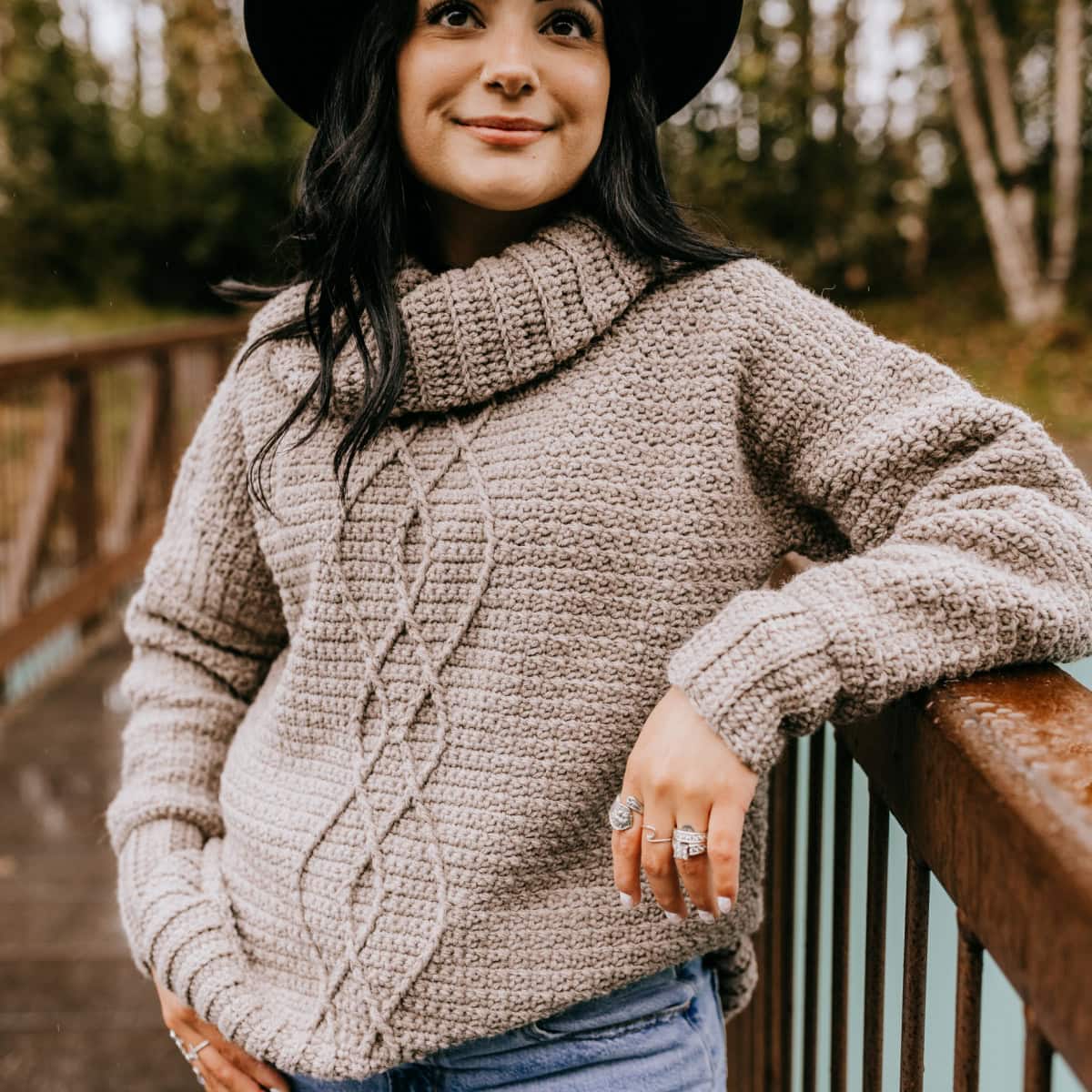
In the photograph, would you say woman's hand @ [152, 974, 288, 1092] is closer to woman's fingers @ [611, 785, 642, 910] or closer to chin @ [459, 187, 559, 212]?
woman's fingers @ [611, 785, 642, 910]

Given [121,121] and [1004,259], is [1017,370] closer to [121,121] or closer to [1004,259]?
[1004,259]

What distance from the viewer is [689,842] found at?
1.03 meters

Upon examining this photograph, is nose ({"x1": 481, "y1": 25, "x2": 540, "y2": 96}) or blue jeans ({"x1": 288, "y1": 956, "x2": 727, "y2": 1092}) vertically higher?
nose ({"x1": 481, "y1": 25, "x2": 540, "y2": 96})

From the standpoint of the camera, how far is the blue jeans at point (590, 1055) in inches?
49.0

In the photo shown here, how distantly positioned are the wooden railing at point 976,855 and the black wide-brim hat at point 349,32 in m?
0.56

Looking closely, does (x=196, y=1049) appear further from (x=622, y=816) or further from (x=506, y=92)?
(x=506, y=92)

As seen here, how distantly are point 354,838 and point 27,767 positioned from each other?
11.4 ft

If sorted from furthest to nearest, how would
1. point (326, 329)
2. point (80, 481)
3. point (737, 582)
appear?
point (80, 481), point (326, 329), point (737, 582)

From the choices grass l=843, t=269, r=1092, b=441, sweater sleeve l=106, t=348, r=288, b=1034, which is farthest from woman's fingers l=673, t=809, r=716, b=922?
grass l=843, t=269, r=1092, b=441

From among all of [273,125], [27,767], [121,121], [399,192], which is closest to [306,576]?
[399,192]

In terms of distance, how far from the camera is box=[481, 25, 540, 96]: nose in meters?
1.25

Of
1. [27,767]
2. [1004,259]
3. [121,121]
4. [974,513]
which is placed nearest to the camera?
[974,513]

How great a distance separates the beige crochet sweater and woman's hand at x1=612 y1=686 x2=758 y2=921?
0.57 ft

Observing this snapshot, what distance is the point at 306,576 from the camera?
1.36 metres
